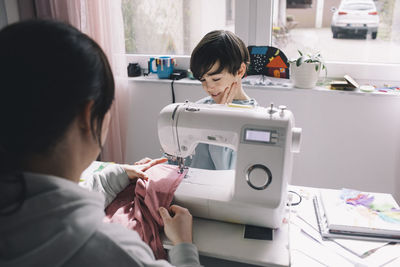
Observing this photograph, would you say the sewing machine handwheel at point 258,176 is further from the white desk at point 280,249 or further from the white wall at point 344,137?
the white wall at point 344,137

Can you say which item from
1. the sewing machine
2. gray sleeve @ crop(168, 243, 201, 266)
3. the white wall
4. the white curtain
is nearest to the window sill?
the white wall

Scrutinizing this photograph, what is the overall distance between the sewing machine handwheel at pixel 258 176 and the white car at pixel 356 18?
58.4 inches

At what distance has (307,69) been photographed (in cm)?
196

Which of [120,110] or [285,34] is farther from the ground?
[285,34]

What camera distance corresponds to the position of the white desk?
94 centimetres

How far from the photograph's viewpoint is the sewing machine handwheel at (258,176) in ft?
3.31

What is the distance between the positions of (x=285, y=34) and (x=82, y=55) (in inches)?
73.3

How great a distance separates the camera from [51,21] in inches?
23.9

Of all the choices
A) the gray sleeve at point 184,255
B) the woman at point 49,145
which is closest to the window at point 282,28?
the gray sleeve at point 184,255

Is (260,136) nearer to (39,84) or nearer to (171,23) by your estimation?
(39,84)

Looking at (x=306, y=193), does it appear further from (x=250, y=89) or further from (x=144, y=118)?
(x=144, y=118)

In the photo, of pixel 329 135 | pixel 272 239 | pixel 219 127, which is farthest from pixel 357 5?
pixel 272 239

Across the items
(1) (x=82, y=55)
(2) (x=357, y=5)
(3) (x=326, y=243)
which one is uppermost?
(2) (x=357, y=5)

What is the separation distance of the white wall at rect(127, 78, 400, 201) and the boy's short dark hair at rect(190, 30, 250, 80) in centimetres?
67
